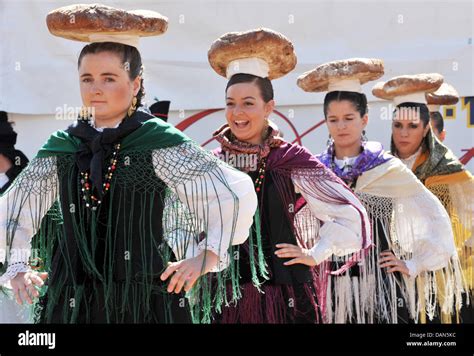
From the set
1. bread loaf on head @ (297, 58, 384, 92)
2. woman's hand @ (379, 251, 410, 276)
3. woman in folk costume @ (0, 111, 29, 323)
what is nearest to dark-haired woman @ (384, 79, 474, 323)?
woman's hand @ (379, 251, 410, 276)

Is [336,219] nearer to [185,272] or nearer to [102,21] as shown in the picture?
[185,272]

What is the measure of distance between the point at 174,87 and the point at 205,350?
10.2ft

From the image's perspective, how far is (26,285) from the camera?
123 inches

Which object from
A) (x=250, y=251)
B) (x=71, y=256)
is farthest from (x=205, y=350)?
(x=71, y=256)

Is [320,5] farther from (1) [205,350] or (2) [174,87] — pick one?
(1) [205,350]

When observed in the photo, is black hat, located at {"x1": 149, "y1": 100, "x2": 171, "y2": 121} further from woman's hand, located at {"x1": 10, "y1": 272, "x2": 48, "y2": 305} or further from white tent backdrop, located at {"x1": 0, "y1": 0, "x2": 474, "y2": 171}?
woman's hand, located at {"x1": 10, "y1": 272, "x2": 48, "y2": 305}

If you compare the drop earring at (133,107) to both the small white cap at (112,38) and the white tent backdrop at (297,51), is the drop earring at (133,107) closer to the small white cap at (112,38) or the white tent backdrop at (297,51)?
the small white cap at (112,38)

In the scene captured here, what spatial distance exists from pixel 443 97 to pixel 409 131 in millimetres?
740

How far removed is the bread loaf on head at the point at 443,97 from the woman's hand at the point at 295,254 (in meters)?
2.49

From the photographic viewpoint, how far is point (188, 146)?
10.7 ft

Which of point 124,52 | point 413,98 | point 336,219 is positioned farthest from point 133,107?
point 413,98

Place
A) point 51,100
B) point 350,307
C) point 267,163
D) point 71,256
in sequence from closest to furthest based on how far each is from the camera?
point 71,256
point 267,163
point 350,307
point 51,100

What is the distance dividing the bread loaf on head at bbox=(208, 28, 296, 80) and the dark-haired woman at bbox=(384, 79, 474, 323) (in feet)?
4.75

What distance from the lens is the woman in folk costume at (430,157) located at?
5.43 meters
